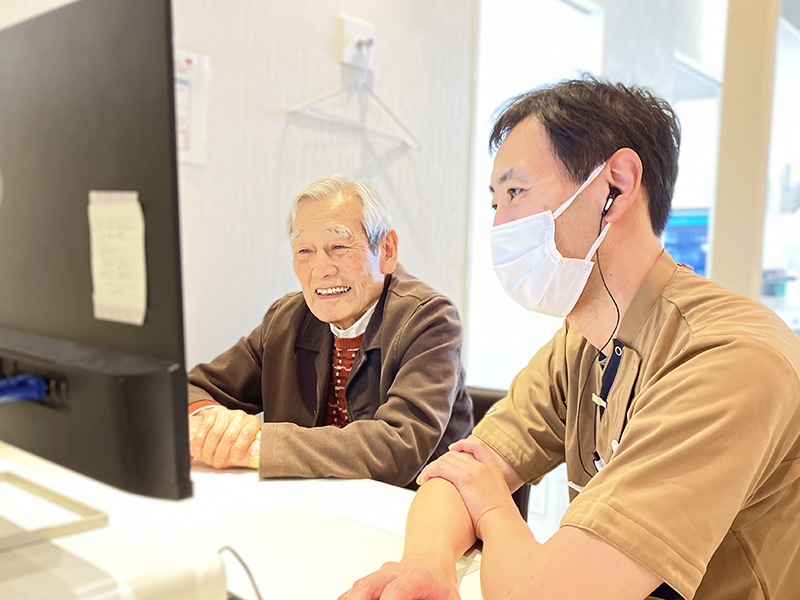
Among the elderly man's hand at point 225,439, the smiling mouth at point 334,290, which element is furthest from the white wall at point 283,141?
the elderly man's hand at point 225,439

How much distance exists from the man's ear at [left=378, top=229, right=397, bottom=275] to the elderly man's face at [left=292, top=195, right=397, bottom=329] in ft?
0.11

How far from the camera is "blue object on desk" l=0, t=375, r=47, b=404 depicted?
1.99 ft

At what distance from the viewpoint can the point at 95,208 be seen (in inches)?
22.1

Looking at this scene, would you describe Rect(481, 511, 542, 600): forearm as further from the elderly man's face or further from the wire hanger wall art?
the wire hanger wall art

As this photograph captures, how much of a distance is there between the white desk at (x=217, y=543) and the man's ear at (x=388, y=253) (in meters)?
0.59

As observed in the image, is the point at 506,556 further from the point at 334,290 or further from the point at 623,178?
the point at 334,290

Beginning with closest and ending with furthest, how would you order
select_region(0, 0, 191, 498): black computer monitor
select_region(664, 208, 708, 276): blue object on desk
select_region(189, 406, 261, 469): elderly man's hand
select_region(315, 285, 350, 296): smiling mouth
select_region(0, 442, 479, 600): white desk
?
select_region(0, 0, 191, 498): black computer monitor → select_region(0, 442, 479, 600): white desk → select_region(189, 406, 261, 469): elderly man's hand → select_region(315, 285, 350, 296): smiling mouth → select_region(664, 208, 708, 276): blue object on desk

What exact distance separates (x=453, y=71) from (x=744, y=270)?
4.29 ft

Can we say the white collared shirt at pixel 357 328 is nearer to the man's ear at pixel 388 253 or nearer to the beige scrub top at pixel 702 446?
the man's ear at pixel 388 253

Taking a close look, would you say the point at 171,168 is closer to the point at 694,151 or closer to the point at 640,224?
the point at 640,224

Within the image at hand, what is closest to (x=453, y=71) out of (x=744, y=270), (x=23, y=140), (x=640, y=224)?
(x=744, y=270)

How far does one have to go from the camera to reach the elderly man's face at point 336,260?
1.58 meters

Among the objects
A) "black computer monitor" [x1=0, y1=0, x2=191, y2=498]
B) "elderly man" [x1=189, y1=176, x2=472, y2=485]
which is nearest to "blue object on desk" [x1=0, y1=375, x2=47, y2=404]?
"black computer monitor" [x1=0, y1=0, x2=191, y2=498]

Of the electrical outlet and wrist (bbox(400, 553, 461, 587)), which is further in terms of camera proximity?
the electrical outlet
